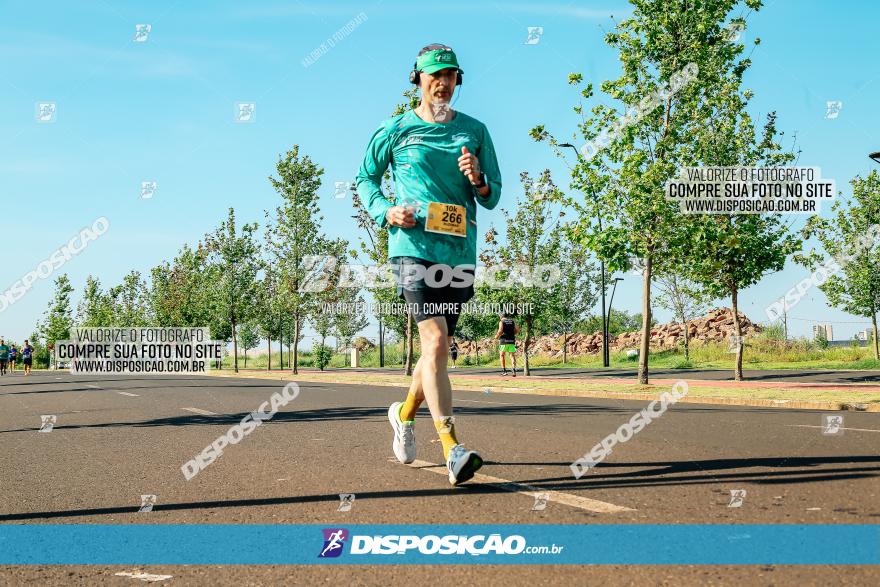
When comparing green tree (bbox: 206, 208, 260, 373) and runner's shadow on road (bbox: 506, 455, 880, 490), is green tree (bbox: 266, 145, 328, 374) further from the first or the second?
runner's shadow on road (bbox: 506, 455, 880, 490)

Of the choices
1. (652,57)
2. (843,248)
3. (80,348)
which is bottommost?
(80,348)

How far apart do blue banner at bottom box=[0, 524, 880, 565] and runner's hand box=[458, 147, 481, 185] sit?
2.04m

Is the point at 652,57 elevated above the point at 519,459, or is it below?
above

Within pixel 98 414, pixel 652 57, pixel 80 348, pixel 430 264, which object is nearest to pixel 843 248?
pixel 652 57

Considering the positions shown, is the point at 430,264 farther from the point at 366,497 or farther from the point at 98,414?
the point at 98,414

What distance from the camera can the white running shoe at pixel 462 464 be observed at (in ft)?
13.8

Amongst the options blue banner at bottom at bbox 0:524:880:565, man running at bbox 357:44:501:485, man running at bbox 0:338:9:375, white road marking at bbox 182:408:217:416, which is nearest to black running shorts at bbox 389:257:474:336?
man running at bbox 357:44:501:485

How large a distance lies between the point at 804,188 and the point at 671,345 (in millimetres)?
34431

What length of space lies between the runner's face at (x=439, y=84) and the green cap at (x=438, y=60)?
2cm

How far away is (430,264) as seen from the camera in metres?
4.54

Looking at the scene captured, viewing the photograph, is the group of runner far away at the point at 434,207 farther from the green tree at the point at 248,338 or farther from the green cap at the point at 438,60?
the green tree at the point at 248,338

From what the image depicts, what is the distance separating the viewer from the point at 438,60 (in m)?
4.61

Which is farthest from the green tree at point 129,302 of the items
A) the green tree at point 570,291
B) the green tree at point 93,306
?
the green tree at point 570,291

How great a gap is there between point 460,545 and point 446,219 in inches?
80.4
